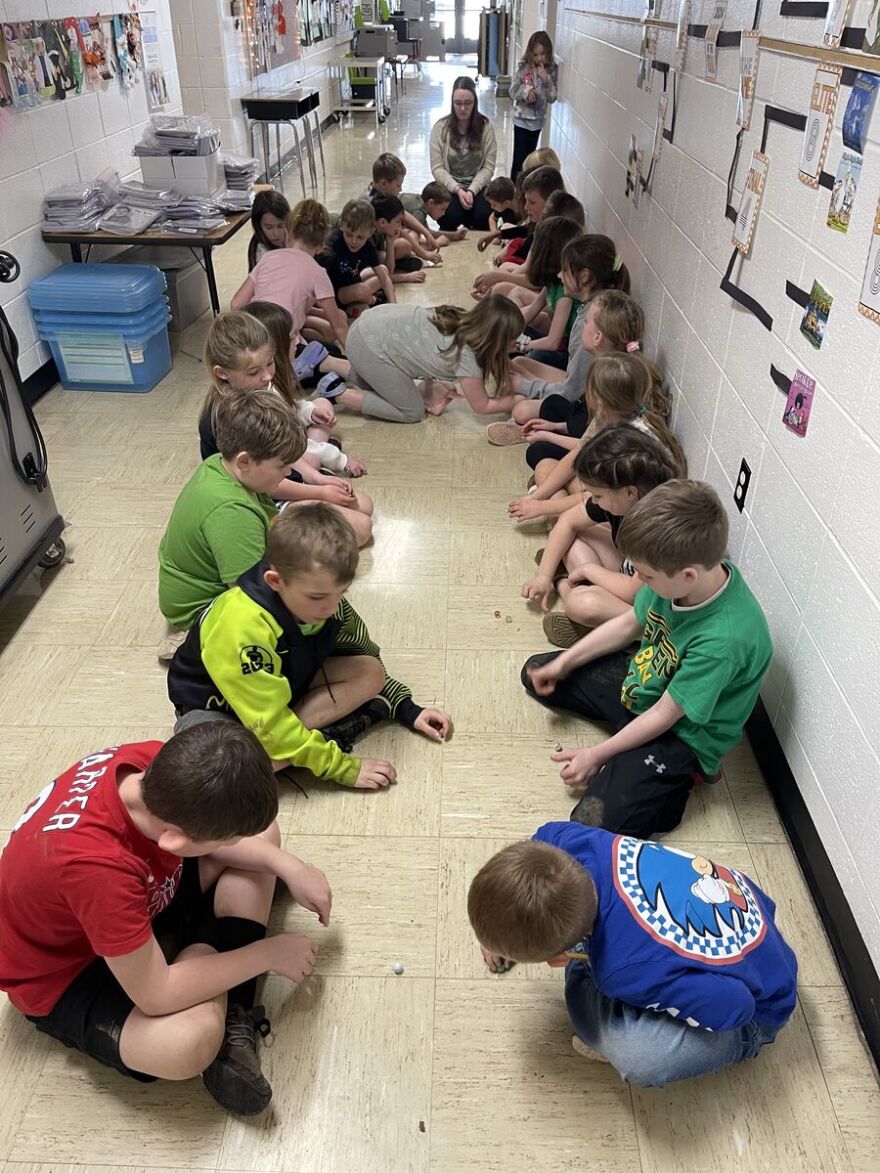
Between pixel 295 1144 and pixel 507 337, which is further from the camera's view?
pixel 507 337

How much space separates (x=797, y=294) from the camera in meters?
1.80

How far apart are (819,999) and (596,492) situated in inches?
44.0

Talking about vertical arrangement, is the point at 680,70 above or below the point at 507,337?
above

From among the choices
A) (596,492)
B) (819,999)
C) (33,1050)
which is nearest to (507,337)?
(596,492)

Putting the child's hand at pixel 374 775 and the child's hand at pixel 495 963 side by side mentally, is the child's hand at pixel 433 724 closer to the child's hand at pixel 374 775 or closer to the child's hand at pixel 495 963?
the child's hand at pixel 374 775

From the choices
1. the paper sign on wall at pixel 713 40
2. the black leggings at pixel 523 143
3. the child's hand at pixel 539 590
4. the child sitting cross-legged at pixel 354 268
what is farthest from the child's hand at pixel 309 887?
the black leggings at pixel 523 143

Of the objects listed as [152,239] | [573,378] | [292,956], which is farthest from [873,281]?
[152,239]

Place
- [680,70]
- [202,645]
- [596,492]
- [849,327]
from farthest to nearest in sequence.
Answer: [680,70], [596,492], [202,645], [849,327]

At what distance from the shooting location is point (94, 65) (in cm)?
409

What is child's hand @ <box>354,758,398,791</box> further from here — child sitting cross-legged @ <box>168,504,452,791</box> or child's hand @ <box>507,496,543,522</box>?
child's hand @ <box>507,496,543,522</box>

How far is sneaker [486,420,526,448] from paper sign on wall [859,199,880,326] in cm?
192

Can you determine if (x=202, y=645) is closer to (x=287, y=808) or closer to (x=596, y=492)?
(x=287, y=808)

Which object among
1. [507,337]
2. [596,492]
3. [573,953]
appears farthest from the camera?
[507,337]

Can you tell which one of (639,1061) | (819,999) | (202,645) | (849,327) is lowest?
(819,999)
